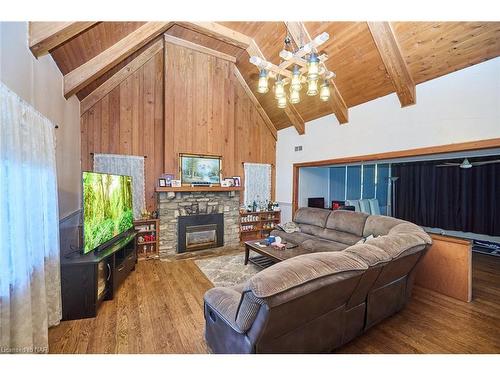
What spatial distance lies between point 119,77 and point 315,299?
536 cm

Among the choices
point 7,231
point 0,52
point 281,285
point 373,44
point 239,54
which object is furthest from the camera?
point 239,54

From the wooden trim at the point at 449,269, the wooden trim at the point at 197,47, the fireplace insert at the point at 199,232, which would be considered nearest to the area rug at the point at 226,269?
the fireplace insert at the point at 199,232

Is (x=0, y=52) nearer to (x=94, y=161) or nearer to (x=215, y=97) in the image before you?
(x=94, y=161)

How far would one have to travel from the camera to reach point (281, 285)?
132 centimetres

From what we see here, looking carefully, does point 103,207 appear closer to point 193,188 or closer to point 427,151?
point 193,188

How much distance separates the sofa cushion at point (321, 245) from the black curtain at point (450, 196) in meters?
3.65

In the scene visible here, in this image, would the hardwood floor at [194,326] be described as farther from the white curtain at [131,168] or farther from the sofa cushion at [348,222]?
the white curtain at [131,168]

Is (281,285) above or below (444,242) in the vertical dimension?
above

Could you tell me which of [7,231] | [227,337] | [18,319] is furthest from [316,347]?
[7,231]

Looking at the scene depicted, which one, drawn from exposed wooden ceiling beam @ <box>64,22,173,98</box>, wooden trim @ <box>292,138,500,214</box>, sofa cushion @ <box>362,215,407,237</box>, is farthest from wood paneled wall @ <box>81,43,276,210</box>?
sofa cushion @ <box>362,215,407,237</box>

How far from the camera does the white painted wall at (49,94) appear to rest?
1827 mm

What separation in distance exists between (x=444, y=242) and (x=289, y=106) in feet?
13.1

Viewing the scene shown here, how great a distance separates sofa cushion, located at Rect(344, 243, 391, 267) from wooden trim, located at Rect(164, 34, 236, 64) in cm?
532

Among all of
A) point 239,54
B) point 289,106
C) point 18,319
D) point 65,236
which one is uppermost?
point 239,54
